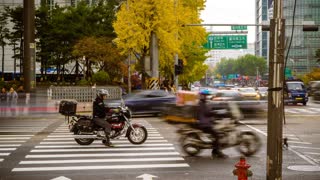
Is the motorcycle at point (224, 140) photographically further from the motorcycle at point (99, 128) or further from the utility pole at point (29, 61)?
the utility pole at point (29, 61)

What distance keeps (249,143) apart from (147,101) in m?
14.1

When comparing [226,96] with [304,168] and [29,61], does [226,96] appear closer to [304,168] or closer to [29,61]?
[29,61]

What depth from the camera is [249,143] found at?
1385 centimetres

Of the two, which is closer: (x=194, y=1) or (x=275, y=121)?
(x=275, y=121)

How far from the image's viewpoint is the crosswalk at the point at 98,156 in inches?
477

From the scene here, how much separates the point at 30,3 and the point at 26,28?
2156 millimetres

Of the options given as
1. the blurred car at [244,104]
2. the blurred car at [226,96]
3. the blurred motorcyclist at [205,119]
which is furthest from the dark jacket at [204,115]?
the blurred car at [226,96]

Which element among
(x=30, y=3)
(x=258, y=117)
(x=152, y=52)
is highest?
(x=30, y=3)

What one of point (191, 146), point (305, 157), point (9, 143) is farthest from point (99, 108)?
point (305, 157)

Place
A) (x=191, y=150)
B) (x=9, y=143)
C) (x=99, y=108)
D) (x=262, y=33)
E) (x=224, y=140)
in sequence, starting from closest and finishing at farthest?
(x=224, y=140) < (x=191, y=150) < (x=99, y=108) < (x=9, y=143) < (x=262, y=33)

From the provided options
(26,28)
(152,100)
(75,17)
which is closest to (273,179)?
(152,100)

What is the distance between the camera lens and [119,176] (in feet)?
35.9

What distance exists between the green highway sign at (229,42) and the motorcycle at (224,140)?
33674 millimetres

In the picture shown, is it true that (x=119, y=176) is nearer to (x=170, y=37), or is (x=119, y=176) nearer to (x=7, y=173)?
(x=7, y=173)
